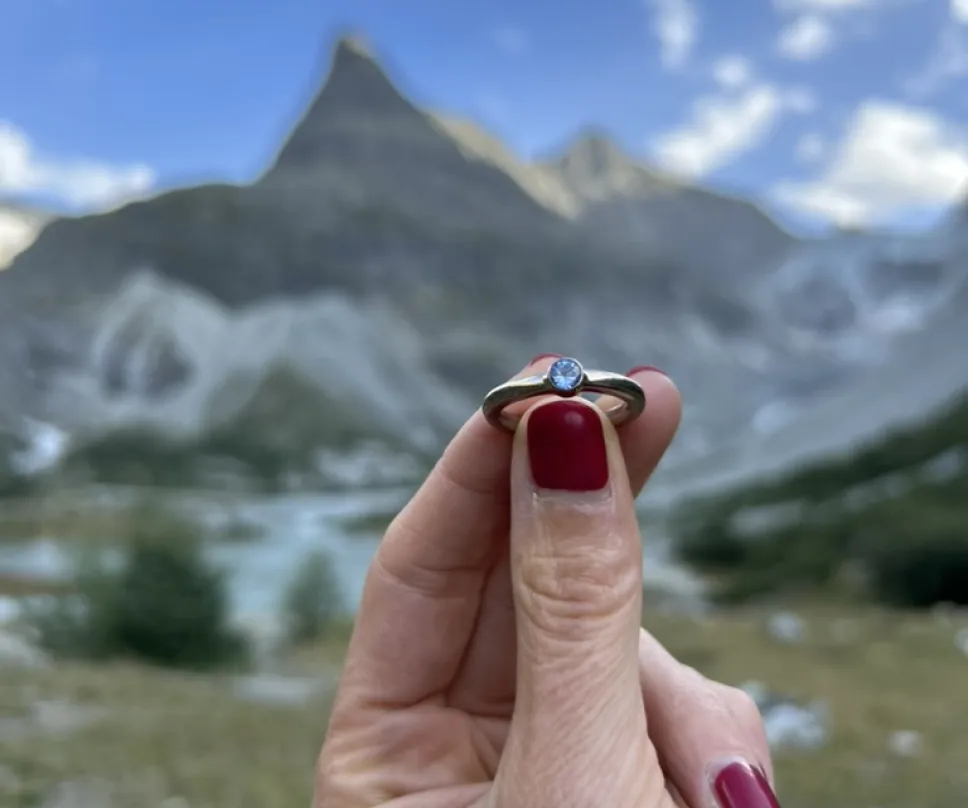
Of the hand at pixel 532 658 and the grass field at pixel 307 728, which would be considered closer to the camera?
the hand at pixel 532 658


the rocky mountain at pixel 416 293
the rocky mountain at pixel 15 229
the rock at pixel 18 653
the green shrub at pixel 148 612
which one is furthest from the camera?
the rocky mountain at pixel 416 293

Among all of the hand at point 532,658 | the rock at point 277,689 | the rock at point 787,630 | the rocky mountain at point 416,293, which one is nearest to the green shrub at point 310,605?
the rock at point 277,689

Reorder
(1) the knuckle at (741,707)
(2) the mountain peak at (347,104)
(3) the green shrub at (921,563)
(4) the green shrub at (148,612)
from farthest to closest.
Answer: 1. (2) the mountain peak at (347,104)
2. (3) the green shrub at (921,563)
3. (4) the green shrub at (148,612)
4. (1) the knuckle at (741,707)

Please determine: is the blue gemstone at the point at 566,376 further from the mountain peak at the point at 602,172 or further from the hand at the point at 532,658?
the mountain peak at the point at 602,172

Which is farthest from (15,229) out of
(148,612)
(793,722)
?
(793,722)

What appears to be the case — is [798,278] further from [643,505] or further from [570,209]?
[643,505]

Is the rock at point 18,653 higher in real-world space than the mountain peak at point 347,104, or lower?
lower

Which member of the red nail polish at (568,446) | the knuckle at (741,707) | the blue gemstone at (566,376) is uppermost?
the blue gemstone at (566,376)

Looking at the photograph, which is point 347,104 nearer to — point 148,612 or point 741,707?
point 148,612
